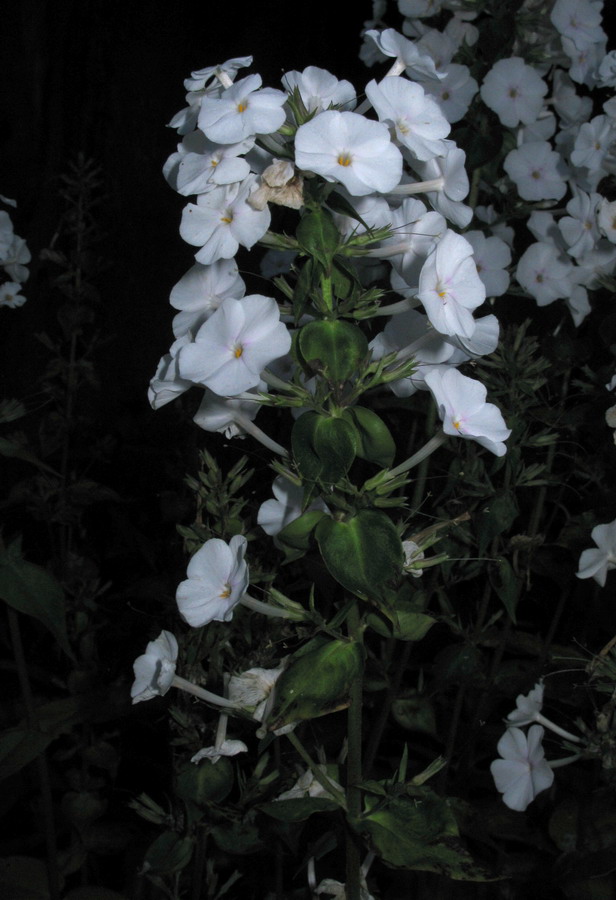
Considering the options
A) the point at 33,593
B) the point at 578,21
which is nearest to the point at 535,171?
the point at 578,21

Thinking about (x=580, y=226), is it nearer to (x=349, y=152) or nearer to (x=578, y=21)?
(x=578, y=21)

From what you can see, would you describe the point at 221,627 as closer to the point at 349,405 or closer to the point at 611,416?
the point at 349,405

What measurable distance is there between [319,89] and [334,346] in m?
0.23

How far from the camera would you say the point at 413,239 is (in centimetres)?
79

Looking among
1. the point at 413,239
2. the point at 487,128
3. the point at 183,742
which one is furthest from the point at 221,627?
the point at 487,128

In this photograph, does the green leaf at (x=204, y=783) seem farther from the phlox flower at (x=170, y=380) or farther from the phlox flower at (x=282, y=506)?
the phlox flower at (x=170, y=380)

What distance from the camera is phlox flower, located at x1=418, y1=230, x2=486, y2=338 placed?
702mm

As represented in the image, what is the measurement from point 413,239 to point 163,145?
5.18 feet

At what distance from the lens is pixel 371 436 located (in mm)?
722

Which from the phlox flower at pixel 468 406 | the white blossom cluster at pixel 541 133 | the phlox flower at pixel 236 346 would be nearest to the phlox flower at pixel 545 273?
the white blossom cluster at pixel 541 133

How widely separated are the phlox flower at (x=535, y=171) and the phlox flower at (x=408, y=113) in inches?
28.3

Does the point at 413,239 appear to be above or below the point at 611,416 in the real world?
above

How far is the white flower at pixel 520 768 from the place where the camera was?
1170 mm

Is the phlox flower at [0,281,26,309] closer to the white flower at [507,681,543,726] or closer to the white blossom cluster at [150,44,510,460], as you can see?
the white blossom cluster at [150,44,510,460]
